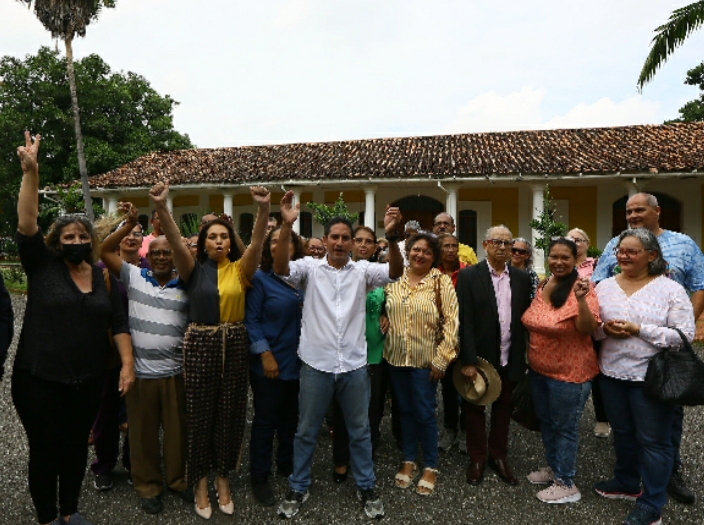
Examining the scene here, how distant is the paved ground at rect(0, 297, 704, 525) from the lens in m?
2.79

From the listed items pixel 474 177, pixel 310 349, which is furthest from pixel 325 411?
pixel 474 177

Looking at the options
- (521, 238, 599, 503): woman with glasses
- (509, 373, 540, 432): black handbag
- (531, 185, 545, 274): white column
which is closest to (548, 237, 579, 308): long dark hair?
(521, 238, 599, 503): woman with glasses

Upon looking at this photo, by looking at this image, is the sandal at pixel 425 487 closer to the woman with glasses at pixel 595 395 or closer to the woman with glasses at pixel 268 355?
the woman with glasses at pixel 268 355

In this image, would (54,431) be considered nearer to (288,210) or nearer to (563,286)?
(288,210)

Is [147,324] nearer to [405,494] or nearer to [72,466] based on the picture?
[72,466]

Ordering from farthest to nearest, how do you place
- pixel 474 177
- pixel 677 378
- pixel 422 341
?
1. pixel 474 177
2. pixel 422 341
3. pixel 677 378

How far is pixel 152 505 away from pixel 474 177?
449 inches

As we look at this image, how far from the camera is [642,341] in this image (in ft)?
9.01

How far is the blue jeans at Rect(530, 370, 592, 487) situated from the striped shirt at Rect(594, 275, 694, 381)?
0.79 feet

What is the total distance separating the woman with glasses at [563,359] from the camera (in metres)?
2.94

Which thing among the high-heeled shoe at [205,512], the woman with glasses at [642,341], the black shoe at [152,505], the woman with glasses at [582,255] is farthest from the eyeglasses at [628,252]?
the black shoe at [152,505]

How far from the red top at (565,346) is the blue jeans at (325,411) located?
1140 millimetres

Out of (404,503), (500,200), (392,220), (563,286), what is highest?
(500,200)

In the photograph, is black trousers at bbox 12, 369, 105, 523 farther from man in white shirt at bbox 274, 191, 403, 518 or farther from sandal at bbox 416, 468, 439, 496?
sandal at bbox 416, 468, 439, 496
